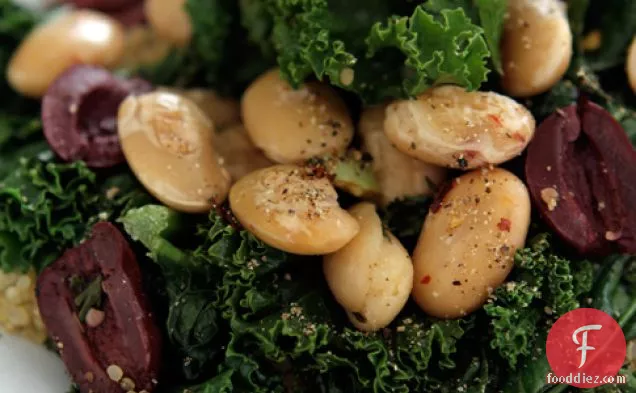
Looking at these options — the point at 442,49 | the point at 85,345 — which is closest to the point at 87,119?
the point at 85,345

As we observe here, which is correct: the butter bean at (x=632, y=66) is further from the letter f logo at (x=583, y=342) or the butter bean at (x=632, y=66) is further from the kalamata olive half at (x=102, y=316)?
the kalamata olive half at (x=102, y=316)

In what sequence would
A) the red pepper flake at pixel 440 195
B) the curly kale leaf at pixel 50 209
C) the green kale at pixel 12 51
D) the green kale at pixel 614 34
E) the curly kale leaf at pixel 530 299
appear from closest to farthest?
the curly kale leaf at pixel 530 299 < the red pepper flake at pixel 440 195 < the curly kale leaf at pixel 50 209 < the green kale at pixel 614 34 < the green kale at pixel 12 51

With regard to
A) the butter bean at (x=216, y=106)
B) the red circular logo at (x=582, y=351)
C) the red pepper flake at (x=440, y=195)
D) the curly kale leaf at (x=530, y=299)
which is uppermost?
the red pepper flake at (x=440, y=195)

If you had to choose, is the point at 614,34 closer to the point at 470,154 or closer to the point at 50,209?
the point at 470,154

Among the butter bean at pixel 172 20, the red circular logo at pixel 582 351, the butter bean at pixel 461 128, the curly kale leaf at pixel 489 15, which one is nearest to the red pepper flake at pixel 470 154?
the butter bean at pixel 461 128

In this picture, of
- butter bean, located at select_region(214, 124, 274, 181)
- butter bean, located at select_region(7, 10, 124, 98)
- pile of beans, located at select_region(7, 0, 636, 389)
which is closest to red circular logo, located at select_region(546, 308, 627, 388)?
pile of beans, located at select_region(7, 0, 636, 389)

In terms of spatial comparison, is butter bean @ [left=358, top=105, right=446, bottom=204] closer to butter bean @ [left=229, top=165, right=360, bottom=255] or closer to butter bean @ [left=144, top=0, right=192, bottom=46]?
butter bean @ [left=229, top=165, right=360, bottom=255]

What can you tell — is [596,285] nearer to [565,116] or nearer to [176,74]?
[565,116]

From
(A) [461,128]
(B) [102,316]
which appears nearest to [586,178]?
(A) [461,128]
